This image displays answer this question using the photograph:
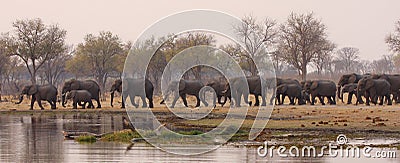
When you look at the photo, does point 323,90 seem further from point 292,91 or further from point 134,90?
point 134,90

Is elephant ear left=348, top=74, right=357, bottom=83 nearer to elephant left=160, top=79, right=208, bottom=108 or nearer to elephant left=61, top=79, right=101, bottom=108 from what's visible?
elephant left=160, top=79, right=208, bottom=108

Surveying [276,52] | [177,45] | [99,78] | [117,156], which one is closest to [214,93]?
[177,45]

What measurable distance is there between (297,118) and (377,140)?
13274mm

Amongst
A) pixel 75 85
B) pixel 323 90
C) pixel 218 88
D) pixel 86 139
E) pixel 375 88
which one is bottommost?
pixel 86 139

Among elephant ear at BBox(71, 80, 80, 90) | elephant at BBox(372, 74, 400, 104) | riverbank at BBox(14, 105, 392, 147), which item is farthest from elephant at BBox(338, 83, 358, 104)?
elephant ear at BBox(71, 80, 80, 90)

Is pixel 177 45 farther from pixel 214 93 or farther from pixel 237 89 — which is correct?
pixel 237 89

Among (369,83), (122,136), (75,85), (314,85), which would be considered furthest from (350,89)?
(122,136)

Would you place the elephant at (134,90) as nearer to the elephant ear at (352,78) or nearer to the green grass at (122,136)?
the elephant ear at (352,78)

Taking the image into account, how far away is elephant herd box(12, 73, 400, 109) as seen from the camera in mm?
60906
